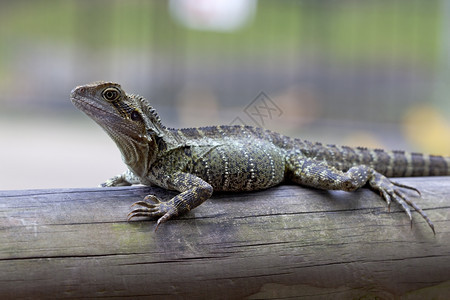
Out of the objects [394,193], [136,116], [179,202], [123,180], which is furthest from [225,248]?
[394,193]

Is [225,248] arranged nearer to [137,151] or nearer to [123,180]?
[137,151]

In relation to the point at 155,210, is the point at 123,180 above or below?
below

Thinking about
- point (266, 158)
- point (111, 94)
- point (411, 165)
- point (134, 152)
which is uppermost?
point (111, 94)

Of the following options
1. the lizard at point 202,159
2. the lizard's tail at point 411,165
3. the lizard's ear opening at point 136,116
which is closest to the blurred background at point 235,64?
the lizard's tail at point 411,165

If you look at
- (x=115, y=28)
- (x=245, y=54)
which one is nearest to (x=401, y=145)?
(x=245, y=54)

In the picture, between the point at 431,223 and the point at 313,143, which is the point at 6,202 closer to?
the point at 313,143

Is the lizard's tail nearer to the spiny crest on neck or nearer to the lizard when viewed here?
the lizard

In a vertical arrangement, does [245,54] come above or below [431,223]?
above
